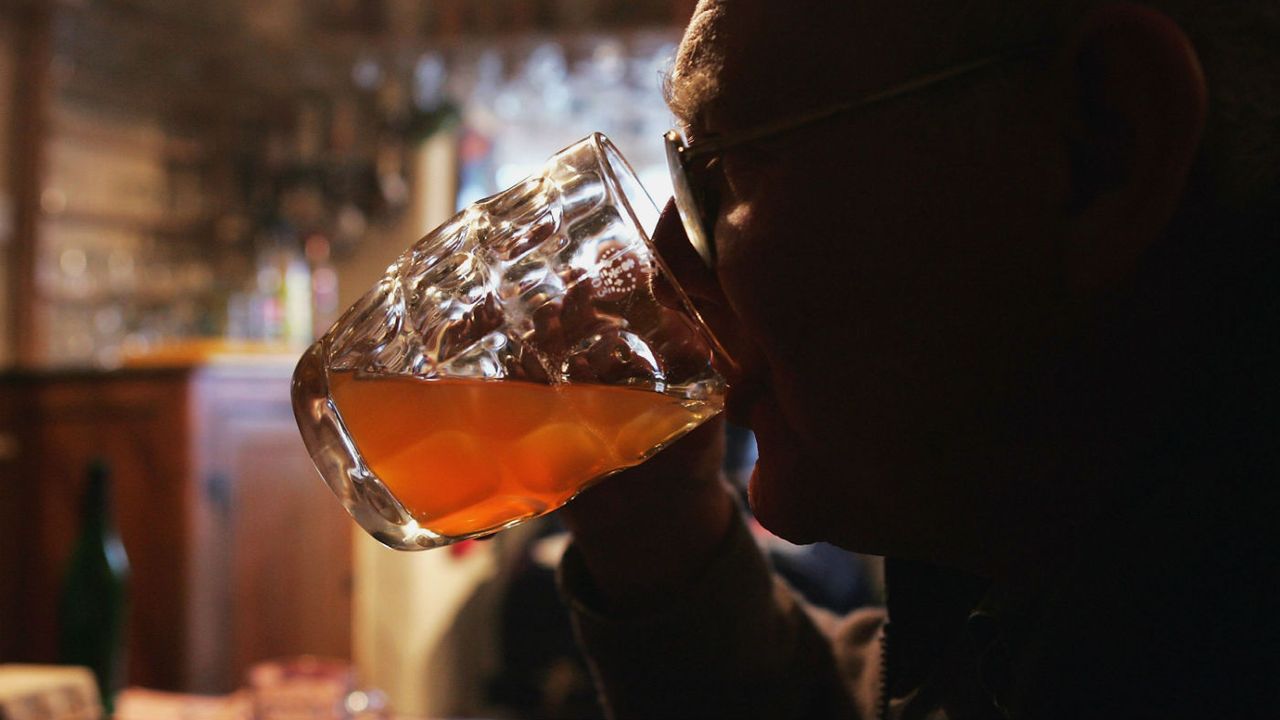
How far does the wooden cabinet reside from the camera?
3557 mm

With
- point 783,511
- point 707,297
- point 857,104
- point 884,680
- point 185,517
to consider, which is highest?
point 857,104

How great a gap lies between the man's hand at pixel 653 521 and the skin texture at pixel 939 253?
0.75 feet

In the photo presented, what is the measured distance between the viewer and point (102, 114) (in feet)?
17.4

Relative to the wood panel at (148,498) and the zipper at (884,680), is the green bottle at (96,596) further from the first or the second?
the wood panel at (148,498)

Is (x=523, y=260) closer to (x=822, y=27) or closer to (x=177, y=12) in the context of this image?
(x=822, y=27)

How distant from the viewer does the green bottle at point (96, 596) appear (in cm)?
152

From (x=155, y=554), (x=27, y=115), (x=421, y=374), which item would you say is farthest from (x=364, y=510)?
(x=27, y=115)

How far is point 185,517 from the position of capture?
11.6 feet

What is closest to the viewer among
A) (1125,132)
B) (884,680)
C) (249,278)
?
(1125,132)

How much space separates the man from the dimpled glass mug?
0.04 m

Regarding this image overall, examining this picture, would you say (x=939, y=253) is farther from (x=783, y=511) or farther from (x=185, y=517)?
(x=185, y=517)

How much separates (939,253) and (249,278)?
5805 millimetres

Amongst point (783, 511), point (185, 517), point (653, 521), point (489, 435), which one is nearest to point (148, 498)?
point (185, 517)

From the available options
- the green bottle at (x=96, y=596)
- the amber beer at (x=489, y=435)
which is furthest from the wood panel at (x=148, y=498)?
the amber beer at (x=489, y=435)
